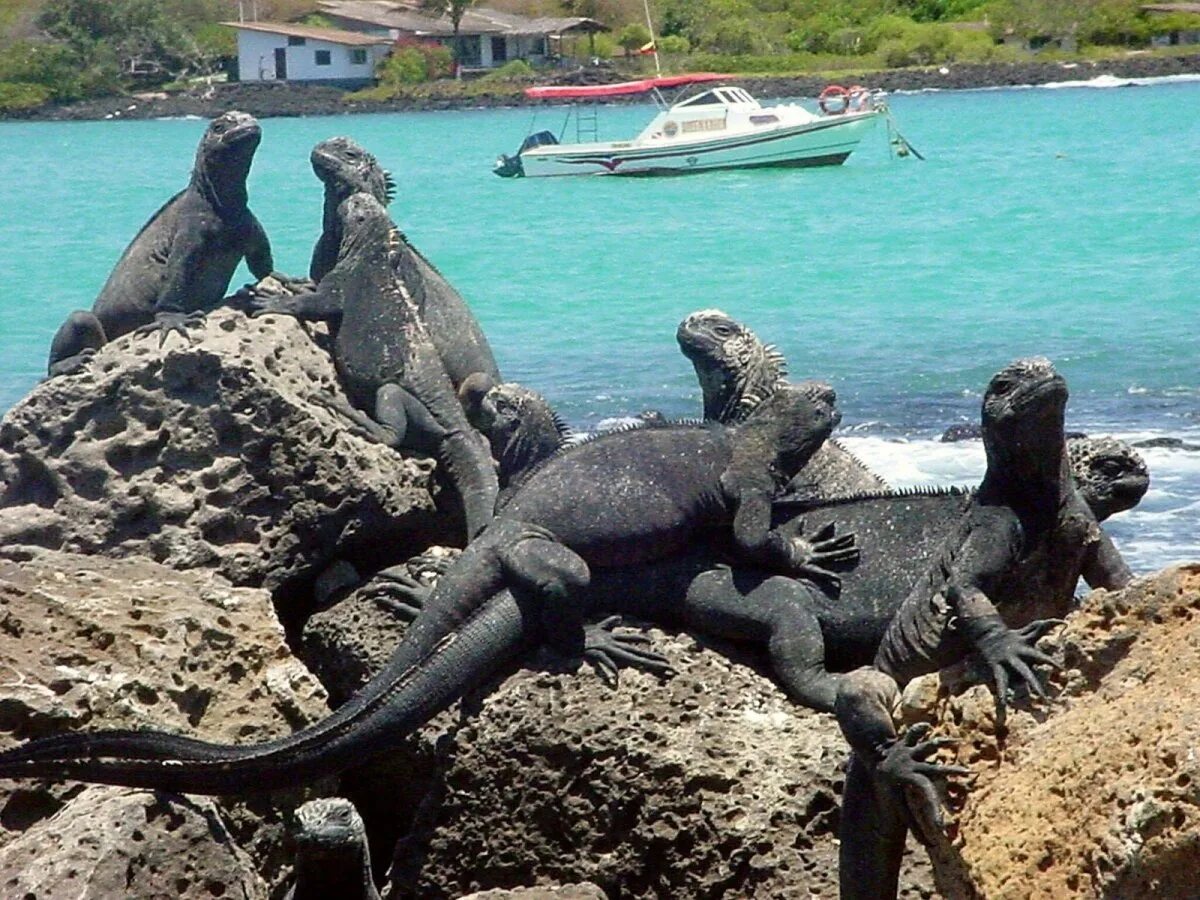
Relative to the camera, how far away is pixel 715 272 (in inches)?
954

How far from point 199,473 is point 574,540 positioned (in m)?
1.17

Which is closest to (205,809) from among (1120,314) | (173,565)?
(173,565)

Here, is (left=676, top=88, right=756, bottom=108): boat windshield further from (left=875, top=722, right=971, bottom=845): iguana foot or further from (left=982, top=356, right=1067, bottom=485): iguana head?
(left=875, top=722, right=971, bottom=845): iguana foot

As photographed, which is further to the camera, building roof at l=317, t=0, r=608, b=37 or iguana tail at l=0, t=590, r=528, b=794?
building roof at l=317, t=0, r=608, b=37

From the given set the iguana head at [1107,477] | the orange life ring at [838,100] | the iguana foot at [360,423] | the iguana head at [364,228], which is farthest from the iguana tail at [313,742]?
the orange life ring at [838,100]

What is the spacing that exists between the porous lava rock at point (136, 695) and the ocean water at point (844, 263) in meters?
5.18

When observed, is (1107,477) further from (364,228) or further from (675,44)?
(675,44)

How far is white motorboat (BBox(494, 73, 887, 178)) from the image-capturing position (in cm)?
3647

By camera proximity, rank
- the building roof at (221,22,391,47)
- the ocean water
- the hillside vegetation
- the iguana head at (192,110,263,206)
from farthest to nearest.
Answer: the building roof at (221,22,391,47) < the hillside vegetation < the ocean water < the iguana head at (192,110,263,206)

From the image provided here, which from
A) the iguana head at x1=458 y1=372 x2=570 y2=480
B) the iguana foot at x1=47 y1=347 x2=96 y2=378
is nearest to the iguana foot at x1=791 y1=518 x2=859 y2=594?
the iguana head at x1=458 y1=372 x2=570 y2=480

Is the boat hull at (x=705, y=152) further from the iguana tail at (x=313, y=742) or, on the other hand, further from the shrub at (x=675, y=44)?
the shrub at (x=675, y=44)

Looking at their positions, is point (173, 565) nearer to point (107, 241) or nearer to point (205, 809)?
point (205, 809)

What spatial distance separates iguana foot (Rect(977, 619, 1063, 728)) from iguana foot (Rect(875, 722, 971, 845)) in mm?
114

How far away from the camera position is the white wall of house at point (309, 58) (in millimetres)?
69500
